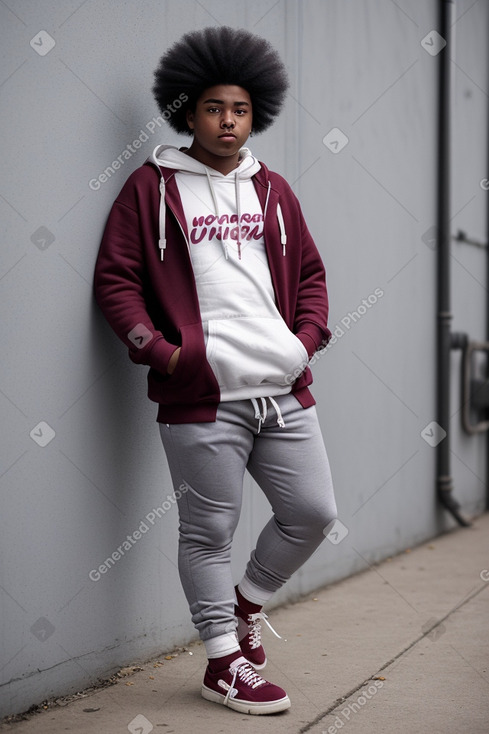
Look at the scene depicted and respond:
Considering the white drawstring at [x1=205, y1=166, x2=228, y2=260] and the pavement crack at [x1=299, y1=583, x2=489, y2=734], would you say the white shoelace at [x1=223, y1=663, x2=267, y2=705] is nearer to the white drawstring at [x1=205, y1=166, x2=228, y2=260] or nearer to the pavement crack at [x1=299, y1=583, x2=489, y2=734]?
the pavement crack at [x1=299, y1=583, x2=489, y2=734]

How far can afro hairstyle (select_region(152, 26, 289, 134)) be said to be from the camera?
2.72m

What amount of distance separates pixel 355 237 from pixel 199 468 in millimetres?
1979

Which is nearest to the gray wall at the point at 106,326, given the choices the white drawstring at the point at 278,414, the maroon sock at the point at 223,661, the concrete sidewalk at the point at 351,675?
the concrete sidewalk at the point at 351,675

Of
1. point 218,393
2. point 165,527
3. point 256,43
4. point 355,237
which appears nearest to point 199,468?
point 218,393

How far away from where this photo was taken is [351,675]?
9.80ft

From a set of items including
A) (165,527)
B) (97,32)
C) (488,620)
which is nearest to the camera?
(97,32)

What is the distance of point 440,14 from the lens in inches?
209

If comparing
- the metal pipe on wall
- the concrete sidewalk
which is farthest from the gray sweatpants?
the metal pipe on wall

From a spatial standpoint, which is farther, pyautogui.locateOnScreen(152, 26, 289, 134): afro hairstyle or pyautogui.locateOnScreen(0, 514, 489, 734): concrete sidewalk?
pyautogui.locateOnScreen(152, 26, 289, 134): afro hairstyle

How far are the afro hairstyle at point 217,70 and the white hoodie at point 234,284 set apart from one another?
16 cm

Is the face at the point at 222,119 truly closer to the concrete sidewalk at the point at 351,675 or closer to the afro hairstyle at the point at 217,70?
the afro hairstyle at the point at 217,70

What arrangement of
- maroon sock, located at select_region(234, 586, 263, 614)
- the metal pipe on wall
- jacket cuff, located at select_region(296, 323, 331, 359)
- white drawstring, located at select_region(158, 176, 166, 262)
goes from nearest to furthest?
white drawstring, located at select_region(158, 176, 166, 262) < jacket cuff, located at select_region(296, 323, 331, 359) < maroon sock, located at select_region(234, 586, 263, 614) < the metal pipe on wall

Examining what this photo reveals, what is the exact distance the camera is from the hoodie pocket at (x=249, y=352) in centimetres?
262

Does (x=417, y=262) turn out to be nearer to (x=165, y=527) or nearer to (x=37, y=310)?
(x=165, y=527)
